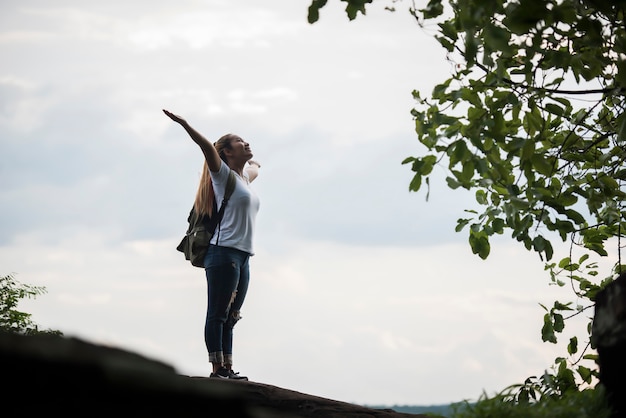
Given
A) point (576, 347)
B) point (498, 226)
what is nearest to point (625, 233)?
point (576, 347)

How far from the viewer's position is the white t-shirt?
31.9 ft

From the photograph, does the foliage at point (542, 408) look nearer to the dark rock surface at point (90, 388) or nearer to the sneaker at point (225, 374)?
the dark rock surface at point (90, 388)

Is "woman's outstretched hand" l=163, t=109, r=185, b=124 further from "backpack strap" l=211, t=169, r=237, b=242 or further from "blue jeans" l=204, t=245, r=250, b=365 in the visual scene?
"blue jeans" l=204, t=245, r=250, b=365

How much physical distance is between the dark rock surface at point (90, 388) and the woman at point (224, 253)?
20.0ft

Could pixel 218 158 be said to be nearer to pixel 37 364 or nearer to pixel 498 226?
pixel 498 226

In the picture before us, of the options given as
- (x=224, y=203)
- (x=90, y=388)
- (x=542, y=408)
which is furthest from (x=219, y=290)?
(x=90, y=388)

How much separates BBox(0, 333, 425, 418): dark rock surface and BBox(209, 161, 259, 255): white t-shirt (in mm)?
6165

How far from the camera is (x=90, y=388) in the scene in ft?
10.9

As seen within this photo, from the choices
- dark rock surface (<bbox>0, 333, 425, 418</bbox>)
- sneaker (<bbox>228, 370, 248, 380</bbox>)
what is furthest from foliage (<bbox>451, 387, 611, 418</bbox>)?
sneaker (<bbox>228, 370, 248, 380</bbox>)

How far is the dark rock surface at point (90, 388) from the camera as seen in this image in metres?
3.28

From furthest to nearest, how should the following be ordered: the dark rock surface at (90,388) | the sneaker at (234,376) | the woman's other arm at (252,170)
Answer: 1. the woman's other arm at (252,170)
2. the sneaker at (234,376)
3. the dark rock surface at (90,388)

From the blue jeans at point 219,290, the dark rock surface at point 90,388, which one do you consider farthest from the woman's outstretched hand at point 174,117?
the dark rock surface at point 90,388

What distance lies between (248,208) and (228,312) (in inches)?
52.9

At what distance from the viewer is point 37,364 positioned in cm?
331
